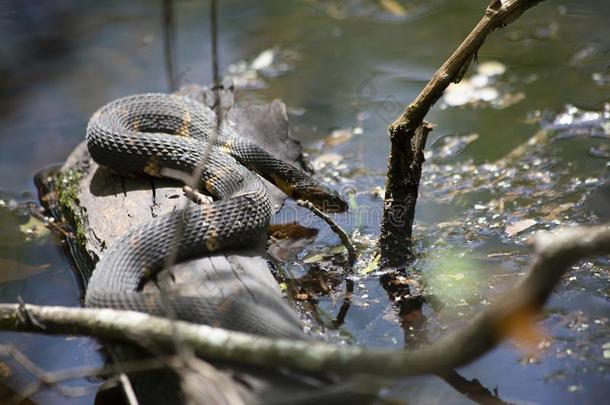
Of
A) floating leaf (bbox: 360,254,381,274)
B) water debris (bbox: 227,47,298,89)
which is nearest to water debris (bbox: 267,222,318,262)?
floating leaf (bbox: 360,254,381,274)

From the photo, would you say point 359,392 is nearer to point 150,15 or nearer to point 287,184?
point 287,184

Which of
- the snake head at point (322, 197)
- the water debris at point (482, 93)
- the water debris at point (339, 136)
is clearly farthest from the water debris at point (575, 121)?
the snake head at point (322, 197)

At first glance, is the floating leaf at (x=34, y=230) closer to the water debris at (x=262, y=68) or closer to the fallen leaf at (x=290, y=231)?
the fallen leaf at (x=290, y=231)

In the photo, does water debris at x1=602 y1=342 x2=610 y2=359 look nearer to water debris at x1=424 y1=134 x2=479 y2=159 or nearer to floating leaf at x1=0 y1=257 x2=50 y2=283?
water debris at x1=424 y1=134 x2=479 y2=159

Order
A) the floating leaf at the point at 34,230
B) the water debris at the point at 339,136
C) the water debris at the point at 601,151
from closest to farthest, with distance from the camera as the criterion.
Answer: the floating leaf at the point at 34,230 → the water debris at the point at 601,151 → the water debris at the point at 339,136

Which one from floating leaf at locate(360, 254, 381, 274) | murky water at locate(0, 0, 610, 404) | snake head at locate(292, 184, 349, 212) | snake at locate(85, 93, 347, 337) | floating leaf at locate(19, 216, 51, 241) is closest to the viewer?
snake at locate(85, 93, 347, 337)

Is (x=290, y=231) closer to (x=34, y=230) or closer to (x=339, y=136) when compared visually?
(x=339, y=136)
